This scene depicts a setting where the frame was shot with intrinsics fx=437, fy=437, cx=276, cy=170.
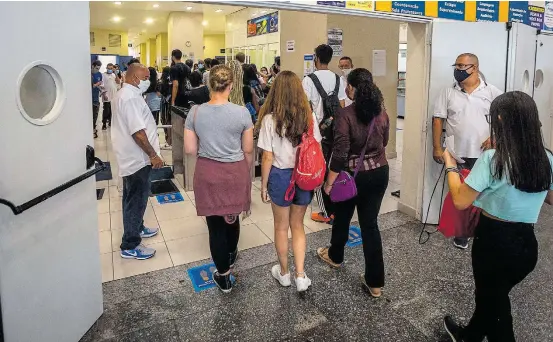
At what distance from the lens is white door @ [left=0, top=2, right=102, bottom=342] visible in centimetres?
174

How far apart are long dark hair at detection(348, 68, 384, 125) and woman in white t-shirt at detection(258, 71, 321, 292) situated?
291 millimetres

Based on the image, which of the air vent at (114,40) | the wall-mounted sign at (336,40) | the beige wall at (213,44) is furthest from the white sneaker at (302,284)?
the beige wall at (213,44)

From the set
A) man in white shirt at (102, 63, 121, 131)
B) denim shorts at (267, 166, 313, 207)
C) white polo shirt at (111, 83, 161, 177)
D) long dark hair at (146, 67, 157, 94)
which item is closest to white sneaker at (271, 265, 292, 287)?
denim shorts at (267, 166, 313, 207)

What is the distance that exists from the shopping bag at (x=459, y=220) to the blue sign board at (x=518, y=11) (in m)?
3.54

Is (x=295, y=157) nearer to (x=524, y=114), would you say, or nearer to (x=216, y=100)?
(x=216, y=100)

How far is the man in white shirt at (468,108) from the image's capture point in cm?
339

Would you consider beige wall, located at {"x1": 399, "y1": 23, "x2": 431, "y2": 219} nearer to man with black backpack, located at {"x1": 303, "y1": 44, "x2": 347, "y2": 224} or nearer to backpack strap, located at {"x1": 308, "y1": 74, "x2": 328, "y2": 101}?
man with black backpack, located at {"x1": 303, "y1": 44, "x2": 347, "y2": 224}

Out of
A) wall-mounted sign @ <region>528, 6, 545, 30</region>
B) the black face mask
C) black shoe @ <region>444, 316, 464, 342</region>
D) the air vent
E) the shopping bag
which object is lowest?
black shoe @ <region>444, 316, 464, 342</region>

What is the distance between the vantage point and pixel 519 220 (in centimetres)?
180

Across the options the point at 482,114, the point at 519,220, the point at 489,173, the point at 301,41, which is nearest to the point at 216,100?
the point at 489,173

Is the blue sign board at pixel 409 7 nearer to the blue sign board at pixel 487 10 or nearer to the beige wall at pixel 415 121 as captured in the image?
the beige wall at pixel 415 121

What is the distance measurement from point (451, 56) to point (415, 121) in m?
0.64

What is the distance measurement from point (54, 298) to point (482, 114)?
3.18 metres

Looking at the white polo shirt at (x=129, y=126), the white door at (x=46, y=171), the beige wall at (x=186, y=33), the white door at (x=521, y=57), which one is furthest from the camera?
the beige wall at (x=186, y=33)
